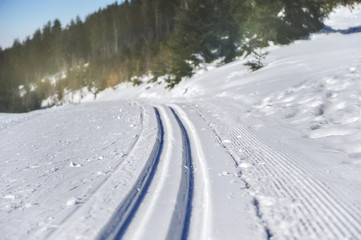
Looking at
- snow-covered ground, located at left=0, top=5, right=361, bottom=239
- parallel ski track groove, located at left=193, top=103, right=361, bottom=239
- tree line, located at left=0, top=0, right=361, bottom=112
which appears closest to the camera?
parallel ski track groove, located at left=193, top=103, right=361, bottom=239

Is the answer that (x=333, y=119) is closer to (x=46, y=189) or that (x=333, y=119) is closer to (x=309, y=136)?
(x=309, y=136)

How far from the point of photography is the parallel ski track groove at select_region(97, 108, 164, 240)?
2327 millimetres

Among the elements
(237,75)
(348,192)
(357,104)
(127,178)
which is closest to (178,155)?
(127,178)

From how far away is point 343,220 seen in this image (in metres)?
2.36

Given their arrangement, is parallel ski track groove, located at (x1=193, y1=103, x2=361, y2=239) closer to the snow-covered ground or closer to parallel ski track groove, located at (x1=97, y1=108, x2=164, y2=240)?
the snow-covered ground

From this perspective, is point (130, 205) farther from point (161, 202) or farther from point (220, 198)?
point (220, 198)

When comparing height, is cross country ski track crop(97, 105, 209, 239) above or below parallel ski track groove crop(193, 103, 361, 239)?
above

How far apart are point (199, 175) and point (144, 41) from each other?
49.2 metres

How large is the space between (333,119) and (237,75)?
998 centimetres

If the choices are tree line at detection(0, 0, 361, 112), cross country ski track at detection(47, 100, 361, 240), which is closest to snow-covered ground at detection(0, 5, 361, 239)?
cross country ski track at detection(47, 100, 361, 240)

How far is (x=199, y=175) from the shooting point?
11.6ft

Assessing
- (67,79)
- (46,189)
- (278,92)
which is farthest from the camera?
(67,79)

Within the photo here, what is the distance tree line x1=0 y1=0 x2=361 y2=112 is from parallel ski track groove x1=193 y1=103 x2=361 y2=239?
38.9 feet

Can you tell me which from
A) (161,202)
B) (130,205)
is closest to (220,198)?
(161,202)
